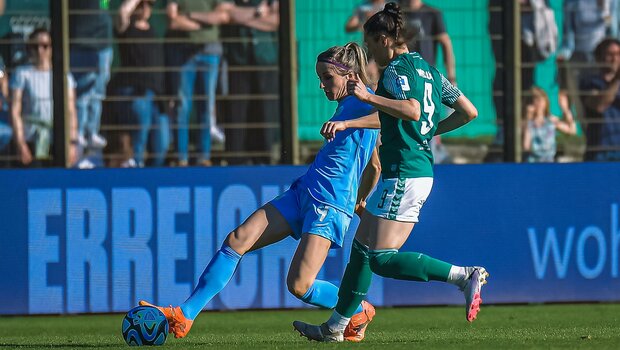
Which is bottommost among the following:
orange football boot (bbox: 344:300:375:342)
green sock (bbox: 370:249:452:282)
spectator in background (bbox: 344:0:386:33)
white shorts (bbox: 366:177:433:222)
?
orange football boot (bbox: 344:300:375:342)

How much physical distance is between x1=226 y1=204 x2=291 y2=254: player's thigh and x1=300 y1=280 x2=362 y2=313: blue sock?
0.37 metres

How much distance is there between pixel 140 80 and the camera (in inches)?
469

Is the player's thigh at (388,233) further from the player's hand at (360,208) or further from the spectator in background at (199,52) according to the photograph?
the spectator in background at (199,52)

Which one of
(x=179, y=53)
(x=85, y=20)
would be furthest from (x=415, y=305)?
(x=85, y=20)

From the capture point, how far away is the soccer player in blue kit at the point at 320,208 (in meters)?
7.40

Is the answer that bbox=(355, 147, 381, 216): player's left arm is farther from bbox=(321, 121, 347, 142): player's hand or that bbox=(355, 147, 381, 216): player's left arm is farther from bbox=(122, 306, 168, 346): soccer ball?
bbox=(122, 306, 168, 346): soccer ball

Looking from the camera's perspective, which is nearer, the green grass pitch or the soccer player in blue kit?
the green grass pitch

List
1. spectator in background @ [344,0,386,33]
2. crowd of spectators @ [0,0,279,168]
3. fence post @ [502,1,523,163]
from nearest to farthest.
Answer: fence post @ [502,1,523,163] → crowd of spectators @ [0,0,279,168] → spectator in background @ [344,0,386,33]

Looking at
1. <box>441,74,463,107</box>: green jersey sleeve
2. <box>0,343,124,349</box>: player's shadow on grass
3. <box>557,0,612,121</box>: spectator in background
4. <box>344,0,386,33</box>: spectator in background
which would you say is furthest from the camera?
<box>557,0,612,121</box>: spectator in background

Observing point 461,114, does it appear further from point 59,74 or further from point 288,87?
point 59,74

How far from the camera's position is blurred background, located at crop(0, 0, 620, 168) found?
38.7 feet

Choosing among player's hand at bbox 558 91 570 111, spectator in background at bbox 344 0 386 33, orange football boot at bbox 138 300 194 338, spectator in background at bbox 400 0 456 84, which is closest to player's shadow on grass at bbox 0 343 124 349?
orange football boot at bbox 138 300 194 338

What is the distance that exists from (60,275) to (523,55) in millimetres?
4685

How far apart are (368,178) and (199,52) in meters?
4.71
